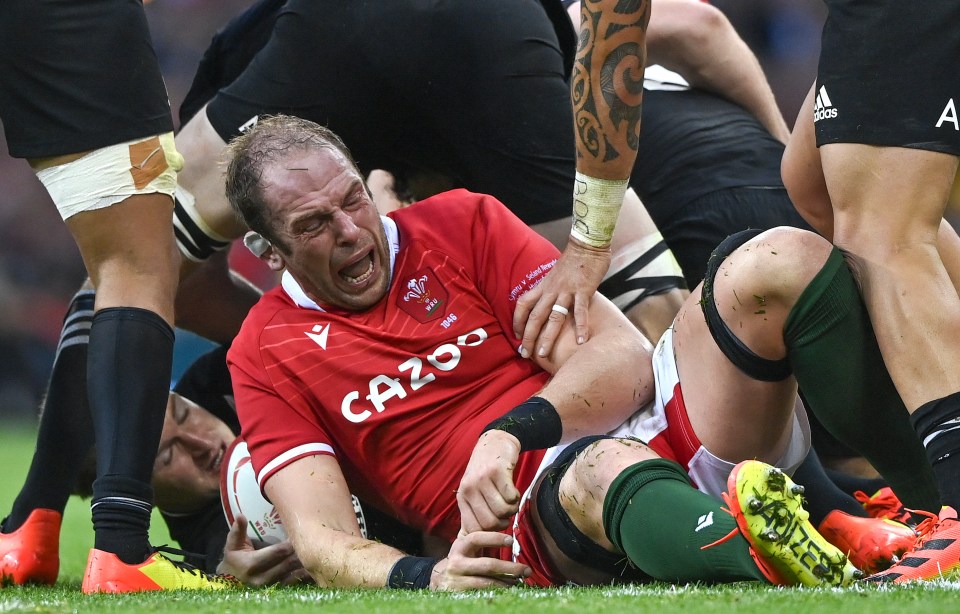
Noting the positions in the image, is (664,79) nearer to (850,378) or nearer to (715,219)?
(715,219)

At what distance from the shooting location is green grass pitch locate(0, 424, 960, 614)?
1.63 metres

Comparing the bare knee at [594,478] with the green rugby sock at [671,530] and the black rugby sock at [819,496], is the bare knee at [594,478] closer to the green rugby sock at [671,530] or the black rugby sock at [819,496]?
the green rugby sock at [671,530]

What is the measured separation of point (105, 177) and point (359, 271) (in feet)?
2.01

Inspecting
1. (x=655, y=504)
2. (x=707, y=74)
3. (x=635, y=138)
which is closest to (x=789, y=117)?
(x=707, y=74)

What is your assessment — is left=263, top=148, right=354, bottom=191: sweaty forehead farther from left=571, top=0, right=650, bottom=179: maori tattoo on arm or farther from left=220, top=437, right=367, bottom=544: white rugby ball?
left=220, top=437, right=367, bottom=544: white rugby ball

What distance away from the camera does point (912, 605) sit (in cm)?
160

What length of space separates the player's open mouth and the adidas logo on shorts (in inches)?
39.8

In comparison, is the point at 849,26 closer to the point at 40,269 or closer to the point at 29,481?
the point at 29,481

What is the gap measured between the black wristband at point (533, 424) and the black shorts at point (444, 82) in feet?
3.56

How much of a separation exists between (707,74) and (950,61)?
1.84m

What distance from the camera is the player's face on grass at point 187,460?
11.7 feet

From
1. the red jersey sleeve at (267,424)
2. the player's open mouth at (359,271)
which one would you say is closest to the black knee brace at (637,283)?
the player's open mouth at (359,271)

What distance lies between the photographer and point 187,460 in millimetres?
3592

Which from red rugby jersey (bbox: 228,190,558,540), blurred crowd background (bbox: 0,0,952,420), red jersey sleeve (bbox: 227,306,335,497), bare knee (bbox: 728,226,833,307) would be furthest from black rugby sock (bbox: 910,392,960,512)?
blurred crowd background (bbox: 0,0,952,420)
